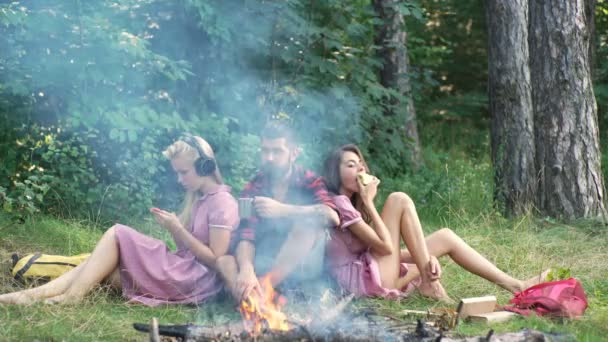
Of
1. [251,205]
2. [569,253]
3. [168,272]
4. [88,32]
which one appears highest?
[88,32]

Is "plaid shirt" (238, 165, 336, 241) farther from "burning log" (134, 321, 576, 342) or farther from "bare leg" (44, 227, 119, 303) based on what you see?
"burning log" (134, 321, 576, 342)

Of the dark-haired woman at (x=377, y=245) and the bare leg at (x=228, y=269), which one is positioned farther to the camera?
the dark-haired woman at (x=377, y=245)

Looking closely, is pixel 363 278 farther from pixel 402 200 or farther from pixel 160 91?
pixel 160 91

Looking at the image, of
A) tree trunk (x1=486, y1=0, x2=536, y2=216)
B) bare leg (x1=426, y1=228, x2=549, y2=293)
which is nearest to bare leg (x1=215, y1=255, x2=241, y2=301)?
bare leg (x1=426, y1=228, x2=549, y2=293)

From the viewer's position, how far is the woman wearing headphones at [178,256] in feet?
16.0

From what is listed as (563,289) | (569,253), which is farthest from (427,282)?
(569,253)

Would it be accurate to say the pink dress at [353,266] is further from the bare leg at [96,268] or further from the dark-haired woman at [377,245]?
the bare leg at [96,268]

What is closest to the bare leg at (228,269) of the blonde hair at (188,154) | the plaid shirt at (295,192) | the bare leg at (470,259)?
the plaid shirt at (295,192)

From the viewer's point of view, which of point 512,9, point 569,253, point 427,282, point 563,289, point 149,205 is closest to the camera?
point 563,289

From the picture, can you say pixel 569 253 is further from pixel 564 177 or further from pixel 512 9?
pixel 512 9

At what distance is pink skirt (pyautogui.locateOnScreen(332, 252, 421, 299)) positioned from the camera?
5.11 m

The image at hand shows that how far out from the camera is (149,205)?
7.55 meters

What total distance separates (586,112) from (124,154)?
3.95 m

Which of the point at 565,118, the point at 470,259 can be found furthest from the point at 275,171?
the point at 565,118
